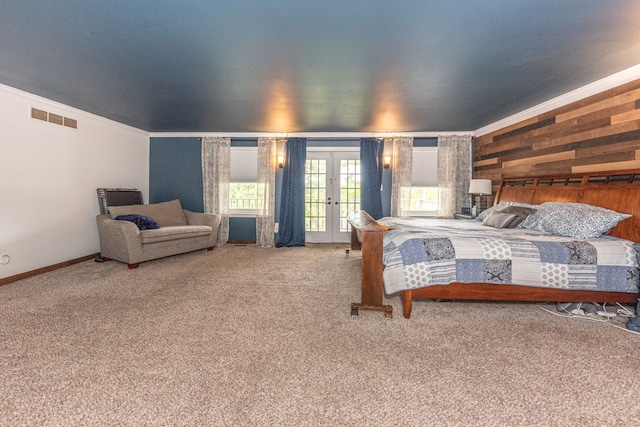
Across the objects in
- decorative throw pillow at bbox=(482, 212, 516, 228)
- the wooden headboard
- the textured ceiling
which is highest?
the textured ceiling

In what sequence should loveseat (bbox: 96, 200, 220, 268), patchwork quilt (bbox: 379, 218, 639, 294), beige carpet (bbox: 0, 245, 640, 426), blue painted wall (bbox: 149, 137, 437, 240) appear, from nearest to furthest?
beige carpet (bbox: 0, 245, 640, 426)
patchwork quilt (bbox: 379, 218, 639, 294)
loveseat (bbox: 96, 200, 220, 268)
blue painted wall (bbox: 149, 137, 437, 240)

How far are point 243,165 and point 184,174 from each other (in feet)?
4.04

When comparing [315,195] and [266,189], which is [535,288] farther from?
[266,189]

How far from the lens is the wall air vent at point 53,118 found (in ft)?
12.7

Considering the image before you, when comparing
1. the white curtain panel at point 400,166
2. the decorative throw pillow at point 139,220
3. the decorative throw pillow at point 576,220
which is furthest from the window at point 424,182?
the decorative throw pillow at point 139,220

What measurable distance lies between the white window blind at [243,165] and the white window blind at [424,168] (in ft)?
10.8

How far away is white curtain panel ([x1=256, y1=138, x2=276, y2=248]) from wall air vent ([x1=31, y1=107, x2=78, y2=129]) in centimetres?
292

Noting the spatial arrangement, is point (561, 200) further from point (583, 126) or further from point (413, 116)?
point (413, 116)

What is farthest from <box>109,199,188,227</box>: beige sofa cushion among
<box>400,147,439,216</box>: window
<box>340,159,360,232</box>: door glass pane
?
<box>400,147,439,216</box>: window

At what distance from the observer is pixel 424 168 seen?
6016mm

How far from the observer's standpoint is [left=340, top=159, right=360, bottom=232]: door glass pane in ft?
20.2

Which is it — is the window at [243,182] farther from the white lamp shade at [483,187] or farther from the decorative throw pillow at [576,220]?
the decorative throw pillow at [576,220]

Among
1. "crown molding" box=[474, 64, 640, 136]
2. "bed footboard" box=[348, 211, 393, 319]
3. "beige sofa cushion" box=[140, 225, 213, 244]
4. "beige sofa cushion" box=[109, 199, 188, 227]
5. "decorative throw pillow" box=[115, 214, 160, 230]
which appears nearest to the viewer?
"bed footboard" box=[348, 211, 393, 319]

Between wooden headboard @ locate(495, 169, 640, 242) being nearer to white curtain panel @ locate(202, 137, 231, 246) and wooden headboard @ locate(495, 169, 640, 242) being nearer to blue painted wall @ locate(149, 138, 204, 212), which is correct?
white curtain panel @ locate(202, 137, 231, 246)
